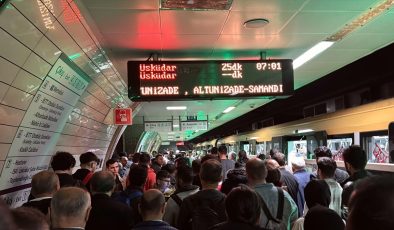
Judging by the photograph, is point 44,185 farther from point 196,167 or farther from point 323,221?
point 196,167

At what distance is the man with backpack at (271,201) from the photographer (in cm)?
386

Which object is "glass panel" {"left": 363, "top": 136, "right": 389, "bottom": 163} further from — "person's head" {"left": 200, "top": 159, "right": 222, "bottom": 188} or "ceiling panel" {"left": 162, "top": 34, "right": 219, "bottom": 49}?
"person's head" {"left": 200, "top": 159, "right": 222, "bottom": 188}

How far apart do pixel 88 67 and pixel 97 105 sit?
2333mm

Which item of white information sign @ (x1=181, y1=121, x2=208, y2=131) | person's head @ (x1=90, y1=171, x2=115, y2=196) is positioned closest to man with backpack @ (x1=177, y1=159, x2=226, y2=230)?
person's head @ (x1=90, y1=171, x2=115, y2=196)

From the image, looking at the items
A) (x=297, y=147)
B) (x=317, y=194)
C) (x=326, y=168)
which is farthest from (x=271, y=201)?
(x=297, y=147)

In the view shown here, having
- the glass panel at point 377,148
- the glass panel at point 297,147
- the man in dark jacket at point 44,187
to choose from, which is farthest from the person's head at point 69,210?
the glass panel at point 297,147

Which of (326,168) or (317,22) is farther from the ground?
(317,22)

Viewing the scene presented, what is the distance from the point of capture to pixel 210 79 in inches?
244

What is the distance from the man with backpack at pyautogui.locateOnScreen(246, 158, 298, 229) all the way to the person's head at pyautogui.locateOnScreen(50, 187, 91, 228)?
1.73 meters

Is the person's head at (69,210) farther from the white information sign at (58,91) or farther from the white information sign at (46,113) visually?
the white information sign at (58,91)

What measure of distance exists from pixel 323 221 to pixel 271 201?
110 cm

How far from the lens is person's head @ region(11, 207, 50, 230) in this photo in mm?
1169

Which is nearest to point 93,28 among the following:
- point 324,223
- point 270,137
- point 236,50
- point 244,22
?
point 244,22

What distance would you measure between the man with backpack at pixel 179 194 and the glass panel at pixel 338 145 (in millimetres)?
5173
